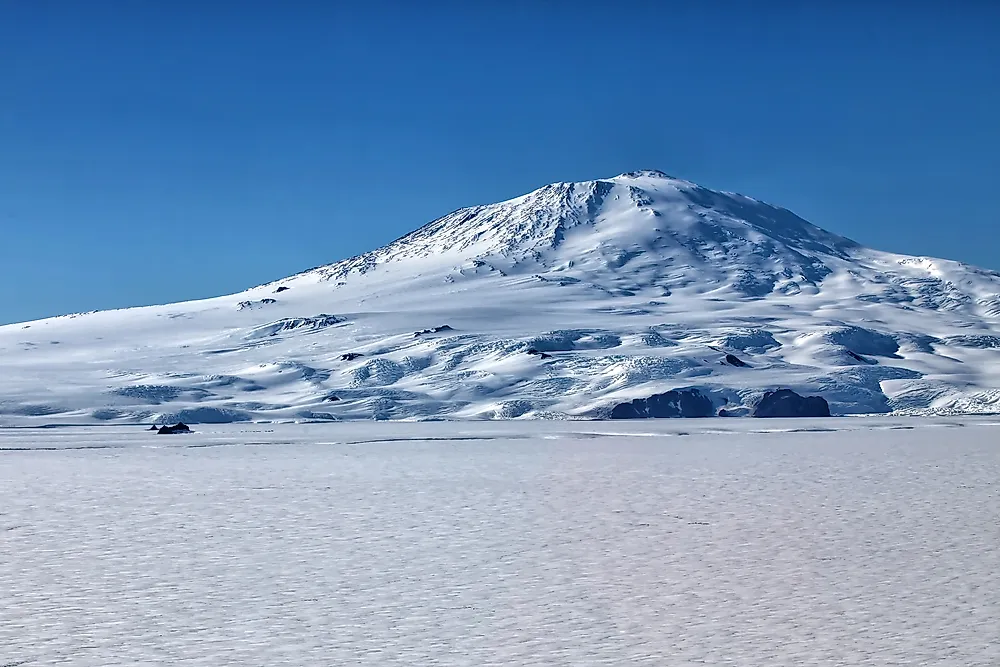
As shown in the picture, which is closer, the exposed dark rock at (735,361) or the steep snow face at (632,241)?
the exposed dark rock at (735,361)

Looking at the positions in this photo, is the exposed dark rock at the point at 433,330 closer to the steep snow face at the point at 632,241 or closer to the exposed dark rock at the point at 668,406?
the steep snow face at the point at 632,241

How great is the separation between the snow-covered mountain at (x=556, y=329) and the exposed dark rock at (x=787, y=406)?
6.13ft

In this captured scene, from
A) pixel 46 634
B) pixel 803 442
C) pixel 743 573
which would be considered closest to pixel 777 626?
pixel 743 573

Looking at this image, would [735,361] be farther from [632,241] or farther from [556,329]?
[632,241]

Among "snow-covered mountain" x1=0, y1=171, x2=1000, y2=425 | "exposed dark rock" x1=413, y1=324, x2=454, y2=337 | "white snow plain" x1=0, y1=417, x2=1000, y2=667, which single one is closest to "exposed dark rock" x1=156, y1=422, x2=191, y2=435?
"snow-covered mountain" x1=0, y1=171, x2=1000, y2=425

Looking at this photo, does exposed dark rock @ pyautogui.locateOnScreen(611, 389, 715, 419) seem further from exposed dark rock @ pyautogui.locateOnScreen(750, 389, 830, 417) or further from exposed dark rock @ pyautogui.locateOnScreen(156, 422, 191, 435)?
exposed dark rock @ pyautogui.locateOnScreen(156, 422, 191, 435)

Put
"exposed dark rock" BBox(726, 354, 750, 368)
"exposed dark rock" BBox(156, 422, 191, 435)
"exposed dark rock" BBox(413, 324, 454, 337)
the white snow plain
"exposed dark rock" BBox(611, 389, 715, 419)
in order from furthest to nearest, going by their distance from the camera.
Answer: "exposed dark rock" BBox(413, 324, 454, 337) → "exposed dark rock" BBox(726, 354, 750, 368) → "exposed dark rock" BBox(611, 389, 715, 419) → "exposed dark rock" BBox(156, 422, 191, 435) → the white snow plain

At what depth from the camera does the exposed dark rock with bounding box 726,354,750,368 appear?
7556 centimetres

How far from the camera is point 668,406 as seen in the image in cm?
6338

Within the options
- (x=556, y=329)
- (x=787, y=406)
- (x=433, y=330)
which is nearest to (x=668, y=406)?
(x=787, y=406)

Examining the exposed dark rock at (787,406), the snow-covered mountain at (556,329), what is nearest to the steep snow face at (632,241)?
the snow-covered mountain at (556,329)

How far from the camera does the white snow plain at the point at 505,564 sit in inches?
377

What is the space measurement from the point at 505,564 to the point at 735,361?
64.6 m

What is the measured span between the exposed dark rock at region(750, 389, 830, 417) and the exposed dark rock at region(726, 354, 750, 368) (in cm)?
1111
